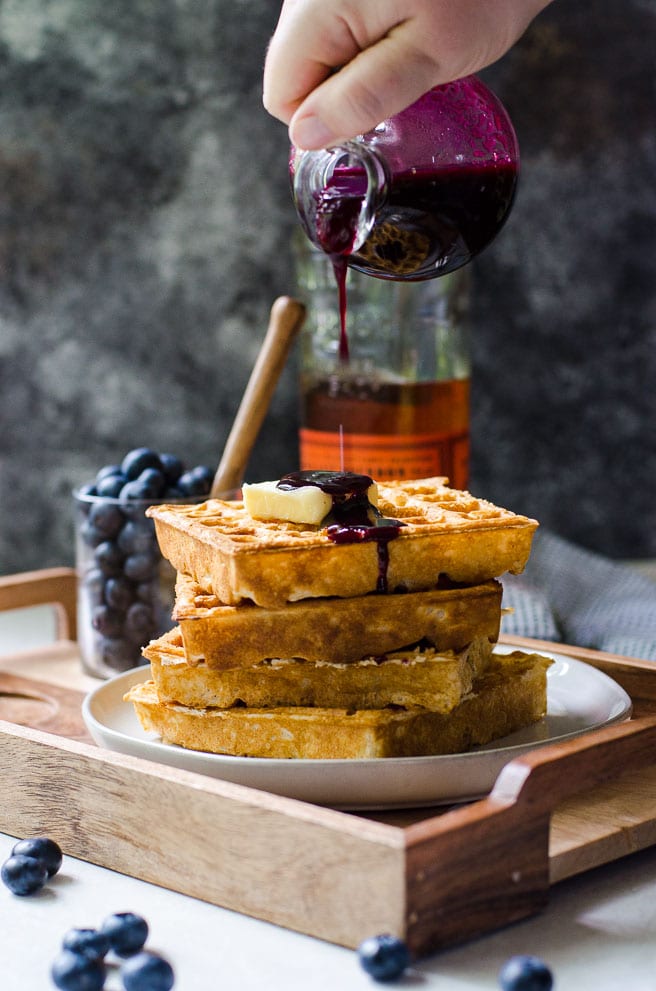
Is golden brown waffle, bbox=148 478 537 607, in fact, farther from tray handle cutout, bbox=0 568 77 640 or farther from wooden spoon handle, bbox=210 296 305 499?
tray handle cutout, bbox=0 568 77 640

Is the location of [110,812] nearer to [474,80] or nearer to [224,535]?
[224,535]

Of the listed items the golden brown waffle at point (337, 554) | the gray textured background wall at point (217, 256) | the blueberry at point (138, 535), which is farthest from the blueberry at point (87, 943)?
the gray textured background wall at point (217, 256)

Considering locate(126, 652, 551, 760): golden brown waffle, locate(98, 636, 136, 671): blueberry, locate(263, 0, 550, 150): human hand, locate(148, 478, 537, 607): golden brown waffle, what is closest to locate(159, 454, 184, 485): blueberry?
locate(98, 636, 136, 671): blueberry

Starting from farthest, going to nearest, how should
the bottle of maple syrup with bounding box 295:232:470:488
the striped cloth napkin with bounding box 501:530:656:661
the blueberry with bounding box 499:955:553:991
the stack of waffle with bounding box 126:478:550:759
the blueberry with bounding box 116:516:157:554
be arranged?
the bottle of maple syrup with bounding box 295:232:470:488
the striped cloth napkin with bounding box 501:530:656:661
the blueberry with bounding box 116:516:157:554
the stack of waffle with bounding box 126:478:550:759
the blueberry with bounding box 499:955:553:991

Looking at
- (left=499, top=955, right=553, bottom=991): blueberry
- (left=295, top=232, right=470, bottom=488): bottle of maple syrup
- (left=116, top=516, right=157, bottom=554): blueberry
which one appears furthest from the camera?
(left=295, top=232, right=470, bottom=488): bottle of maple syrup

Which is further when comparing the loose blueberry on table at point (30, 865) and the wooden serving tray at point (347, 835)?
the loose blueberry on table at point (30, 865)

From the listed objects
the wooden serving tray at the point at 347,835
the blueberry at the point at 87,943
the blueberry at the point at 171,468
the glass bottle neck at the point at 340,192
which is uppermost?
the glass bottle neck at the point at 340,192

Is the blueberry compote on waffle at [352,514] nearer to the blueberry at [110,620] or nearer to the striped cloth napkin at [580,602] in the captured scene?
the blueberry at [110,620]
